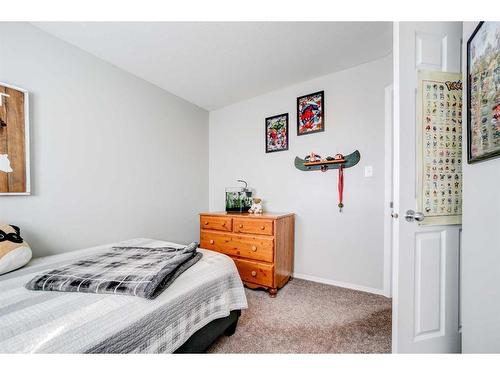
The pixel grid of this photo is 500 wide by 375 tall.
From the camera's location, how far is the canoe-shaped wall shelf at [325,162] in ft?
7.02

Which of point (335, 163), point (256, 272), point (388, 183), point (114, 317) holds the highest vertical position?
point (335, 163)

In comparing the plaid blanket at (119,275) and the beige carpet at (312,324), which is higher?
the plaid blanket at (119,275)

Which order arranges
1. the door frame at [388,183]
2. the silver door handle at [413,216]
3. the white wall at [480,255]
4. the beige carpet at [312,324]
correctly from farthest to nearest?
1. the door frame at [388,183]
2. the beige carpet at [312,324]
3. the silver door handle at [413,216]
4. the white wall at [480,255]

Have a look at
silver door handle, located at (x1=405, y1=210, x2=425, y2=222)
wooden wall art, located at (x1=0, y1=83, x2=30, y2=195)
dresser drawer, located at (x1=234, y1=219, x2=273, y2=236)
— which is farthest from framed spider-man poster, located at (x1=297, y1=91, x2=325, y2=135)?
wooden wall art, located at (x1=0, y1=83, x2=30, y2=195)

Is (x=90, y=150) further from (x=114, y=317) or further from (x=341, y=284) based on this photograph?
(x=341, y=284)

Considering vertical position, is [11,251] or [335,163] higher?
[335,163]

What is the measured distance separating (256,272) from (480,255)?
1.63 meters

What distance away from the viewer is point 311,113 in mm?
2385

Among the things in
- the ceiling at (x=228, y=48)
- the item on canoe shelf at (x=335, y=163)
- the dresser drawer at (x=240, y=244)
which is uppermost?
the ceiling at (x=228, y=48)

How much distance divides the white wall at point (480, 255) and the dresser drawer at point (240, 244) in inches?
52.7

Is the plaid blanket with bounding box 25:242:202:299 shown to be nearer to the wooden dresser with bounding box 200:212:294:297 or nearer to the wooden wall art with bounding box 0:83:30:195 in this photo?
the wooden wall art with bounding box 0:83:30:195

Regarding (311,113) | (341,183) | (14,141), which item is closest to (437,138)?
(341,183)

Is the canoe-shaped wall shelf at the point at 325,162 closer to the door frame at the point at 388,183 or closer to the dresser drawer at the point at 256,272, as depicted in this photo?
the door frame at the point at 388,183

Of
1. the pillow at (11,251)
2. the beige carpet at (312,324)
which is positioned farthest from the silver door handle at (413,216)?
the pillow at (11,251)
